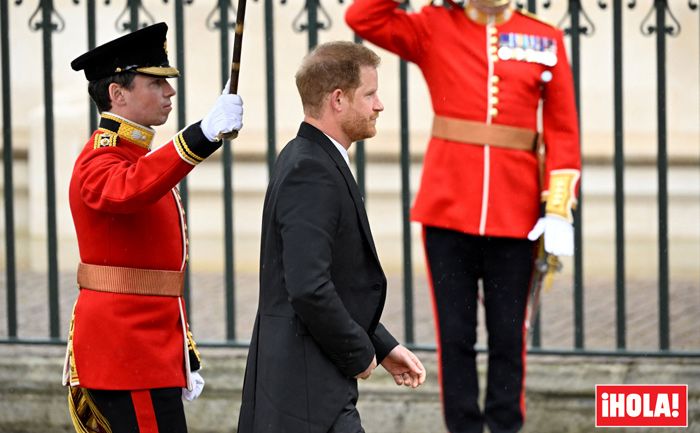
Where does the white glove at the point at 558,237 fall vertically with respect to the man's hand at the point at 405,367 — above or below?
above

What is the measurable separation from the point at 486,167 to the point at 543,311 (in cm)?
284

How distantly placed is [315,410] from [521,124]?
6.34 feet

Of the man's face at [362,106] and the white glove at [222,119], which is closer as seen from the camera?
the man's face at [362,106]

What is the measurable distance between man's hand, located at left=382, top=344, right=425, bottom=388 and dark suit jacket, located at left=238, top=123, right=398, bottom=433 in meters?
0.13

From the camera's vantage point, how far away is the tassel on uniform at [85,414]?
455cm

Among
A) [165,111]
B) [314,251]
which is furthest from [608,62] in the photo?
[314,251]

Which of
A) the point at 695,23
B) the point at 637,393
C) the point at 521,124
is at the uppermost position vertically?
the point at 695,23

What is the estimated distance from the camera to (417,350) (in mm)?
6441

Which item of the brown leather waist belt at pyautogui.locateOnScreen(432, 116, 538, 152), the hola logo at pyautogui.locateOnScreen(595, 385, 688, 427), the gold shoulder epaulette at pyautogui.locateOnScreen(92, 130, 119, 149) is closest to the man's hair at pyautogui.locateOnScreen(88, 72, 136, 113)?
the gold shoulder epaulette at pyautogui.locateOnScreen(92, 130, 119, 149)

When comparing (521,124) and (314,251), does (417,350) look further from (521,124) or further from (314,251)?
(314,251)

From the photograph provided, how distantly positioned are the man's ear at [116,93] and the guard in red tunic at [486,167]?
128 cm

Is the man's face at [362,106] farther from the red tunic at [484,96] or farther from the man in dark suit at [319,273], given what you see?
the red tunic at [484,96]

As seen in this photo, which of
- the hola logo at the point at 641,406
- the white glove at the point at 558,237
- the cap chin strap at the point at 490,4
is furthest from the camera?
the hola logo at the point at 641,406

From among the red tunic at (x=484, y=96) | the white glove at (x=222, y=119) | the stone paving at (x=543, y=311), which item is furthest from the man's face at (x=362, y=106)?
the stone paving at (x=543, y=311)
